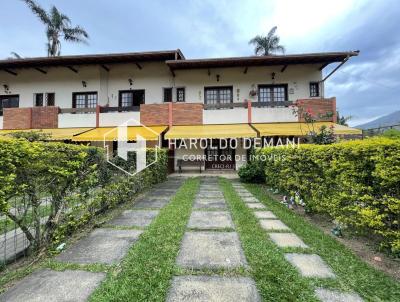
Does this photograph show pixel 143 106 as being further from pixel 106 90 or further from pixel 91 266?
pixel 91 266

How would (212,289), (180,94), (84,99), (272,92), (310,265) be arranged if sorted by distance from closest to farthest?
(212,289) < (310,265) < (272,92) < (180,94) < (84,99)

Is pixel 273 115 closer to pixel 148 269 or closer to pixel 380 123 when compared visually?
pixel 148 269

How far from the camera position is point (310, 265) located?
3.93m

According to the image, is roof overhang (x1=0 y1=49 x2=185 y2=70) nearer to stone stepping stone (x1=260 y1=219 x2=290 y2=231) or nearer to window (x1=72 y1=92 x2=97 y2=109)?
window (x1=72 y1=92 x2=97 y2=109)

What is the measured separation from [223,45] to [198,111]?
26.5 m

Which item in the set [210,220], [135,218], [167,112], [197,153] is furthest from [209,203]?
[197,153]

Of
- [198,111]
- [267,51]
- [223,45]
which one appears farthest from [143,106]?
[223,45]

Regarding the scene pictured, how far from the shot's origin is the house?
55.4 ft

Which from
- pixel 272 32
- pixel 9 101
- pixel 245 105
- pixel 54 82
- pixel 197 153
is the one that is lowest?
pixel 197 153

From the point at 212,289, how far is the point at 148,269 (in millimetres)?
1068

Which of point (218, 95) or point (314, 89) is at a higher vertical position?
point (314, 89)

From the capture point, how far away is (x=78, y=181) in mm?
5461

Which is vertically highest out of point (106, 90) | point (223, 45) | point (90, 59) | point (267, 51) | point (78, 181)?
point (223, 45)

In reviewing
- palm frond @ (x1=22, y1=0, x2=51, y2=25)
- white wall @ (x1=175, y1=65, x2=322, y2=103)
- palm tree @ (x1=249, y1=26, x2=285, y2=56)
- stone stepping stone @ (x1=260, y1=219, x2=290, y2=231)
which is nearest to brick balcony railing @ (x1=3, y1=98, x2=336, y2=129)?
white wall @ (x1=175, y1=65, x2=322, y2=103)
